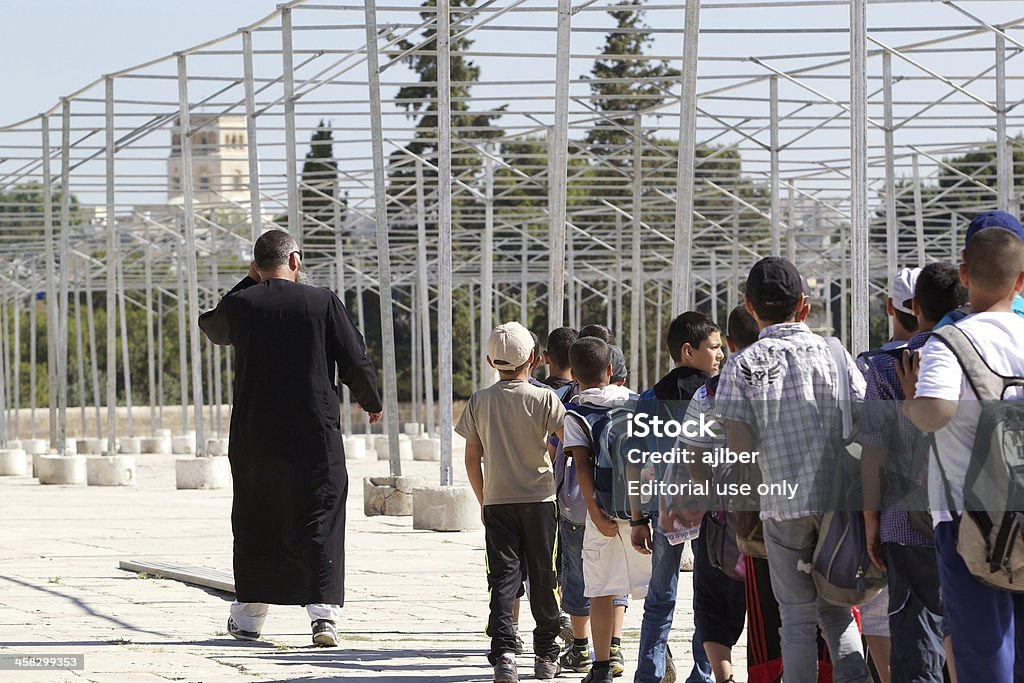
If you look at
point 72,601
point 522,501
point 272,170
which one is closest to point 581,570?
point 522,501

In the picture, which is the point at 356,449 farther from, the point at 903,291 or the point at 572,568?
the point at 903,291

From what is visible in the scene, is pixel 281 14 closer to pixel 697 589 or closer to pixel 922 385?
pixel 697 589

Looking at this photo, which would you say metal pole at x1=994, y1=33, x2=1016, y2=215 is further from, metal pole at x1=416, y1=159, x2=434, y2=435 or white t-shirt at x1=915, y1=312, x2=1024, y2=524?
white t-shirt at x1=915, y1=312, x2=1024, y2=524

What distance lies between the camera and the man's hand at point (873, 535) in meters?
4.66

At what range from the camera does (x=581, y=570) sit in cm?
667

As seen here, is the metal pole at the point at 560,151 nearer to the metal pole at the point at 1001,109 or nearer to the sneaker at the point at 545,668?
the sneaker at the point at 545,668

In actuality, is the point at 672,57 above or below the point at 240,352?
above

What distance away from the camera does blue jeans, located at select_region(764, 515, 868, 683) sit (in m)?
4.68

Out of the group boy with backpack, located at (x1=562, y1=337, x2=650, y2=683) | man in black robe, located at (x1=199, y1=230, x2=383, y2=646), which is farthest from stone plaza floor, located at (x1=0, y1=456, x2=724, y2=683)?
boy with backpack, located at (x1=562, y1=337, x2=650, y2=683)

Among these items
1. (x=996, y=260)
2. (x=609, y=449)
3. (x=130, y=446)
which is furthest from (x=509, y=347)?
(x=130, y=446)

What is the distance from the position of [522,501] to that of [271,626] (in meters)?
2.19

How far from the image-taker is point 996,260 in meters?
4.34

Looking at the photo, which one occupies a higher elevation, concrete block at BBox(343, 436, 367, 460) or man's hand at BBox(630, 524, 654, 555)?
man's hand at BBox(630, 524, 654, 555)

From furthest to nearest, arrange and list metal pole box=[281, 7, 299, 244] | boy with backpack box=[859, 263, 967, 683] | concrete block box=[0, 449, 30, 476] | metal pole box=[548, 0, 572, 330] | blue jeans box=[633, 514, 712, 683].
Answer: concrete block box=[0, 449, 30, 476] < metal pole box=[281, 7, 299, 244] < metal pole box=[548, 0, 572, 330] < blue jeans box=[633, 514, 712, 683] < boy with backpack box=[859, 263, 967, 683]
